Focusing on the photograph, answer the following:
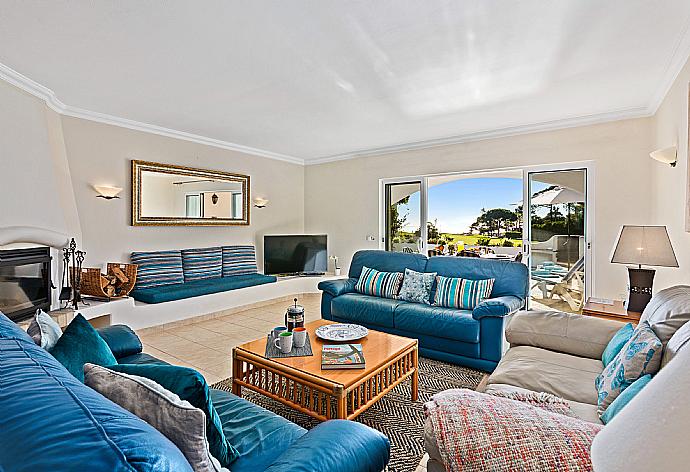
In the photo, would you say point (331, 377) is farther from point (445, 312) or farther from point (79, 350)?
point (445, 312)

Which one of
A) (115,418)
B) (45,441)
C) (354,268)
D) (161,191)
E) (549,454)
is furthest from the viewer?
(161,191)

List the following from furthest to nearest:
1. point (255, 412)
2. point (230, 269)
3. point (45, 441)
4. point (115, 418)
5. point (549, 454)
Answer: point (230, 269)
point (255, 412)
point (549, 454)
point (115, 418)
point (45, 441)

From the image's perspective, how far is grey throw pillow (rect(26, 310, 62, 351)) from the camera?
1.55 m

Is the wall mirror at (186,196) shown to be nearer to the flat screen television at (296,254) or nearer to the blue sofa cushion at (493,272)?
the flat screen television at (296,254)

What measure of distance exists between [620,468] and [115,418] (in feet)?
2.69

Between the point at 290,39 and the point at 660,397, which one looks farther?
the point at 290,39

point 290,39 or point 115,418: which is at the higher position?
point 290,39

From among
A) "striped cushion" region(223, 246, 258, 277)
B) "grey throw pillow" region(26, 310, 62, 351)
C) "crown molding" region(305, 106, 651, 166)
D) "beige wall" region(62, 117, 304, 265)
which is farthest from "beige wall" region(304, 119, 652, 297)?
"grey throw pillow" region(26, 310, 62, 351)

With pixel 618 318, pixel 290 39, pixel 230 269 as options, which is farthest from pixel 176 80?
pixel 618 318

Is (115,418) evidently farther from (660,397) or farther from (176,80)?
(176,80)

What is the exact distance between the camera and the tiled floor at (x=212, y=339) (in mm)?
3465

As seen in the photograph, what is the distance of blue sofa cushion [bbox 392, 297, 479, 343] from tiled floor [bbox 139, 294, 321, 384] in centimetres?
168

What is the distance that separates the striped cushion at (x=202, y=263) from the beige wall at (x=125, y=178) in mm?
194

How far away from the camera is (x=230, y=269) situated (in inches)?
232
